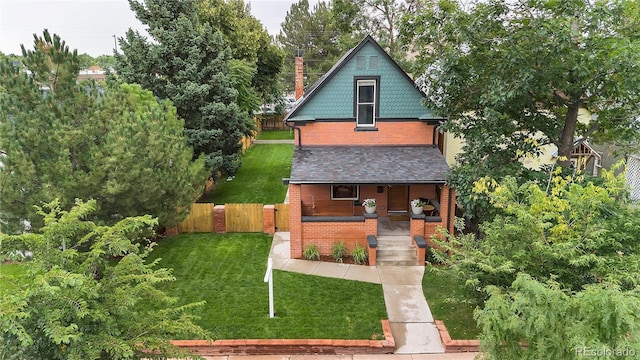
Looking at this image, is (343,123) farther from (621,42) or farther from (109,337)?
(109,337)

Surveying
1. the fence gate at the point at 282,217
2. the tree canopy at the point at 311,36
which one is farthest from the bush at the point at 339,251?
the tree canopy at the point at 311,36

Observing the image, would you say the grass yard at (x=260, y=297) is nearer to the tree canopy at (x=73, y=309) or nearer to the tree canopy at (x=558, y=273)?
the tree canopy at (x=558, y=273)

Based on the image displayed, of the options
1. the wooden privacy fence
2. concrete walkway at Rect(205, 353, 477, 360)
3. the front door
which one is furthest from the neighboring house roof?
concrete walkway at Rect(205, 353, 477, 360)

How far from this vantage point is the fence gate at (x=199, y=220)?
16312mm

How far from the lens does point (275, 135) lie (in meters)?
41.5

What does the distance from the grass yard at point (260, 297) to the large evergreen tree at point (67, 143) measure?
8.52 ft

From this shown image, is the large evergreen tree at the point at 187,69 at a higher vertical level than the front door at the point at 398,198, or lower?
higher

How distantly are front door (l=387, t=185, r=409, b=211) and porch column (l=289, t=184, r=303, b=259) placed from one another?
13.4 ft

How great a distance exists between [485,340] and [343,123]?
10728 millimetres

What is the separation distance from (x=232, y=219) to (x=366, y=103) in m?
6.67

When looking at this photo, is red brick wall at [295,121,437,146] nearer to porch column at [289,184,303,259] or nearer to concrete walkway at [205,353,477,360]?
porch column at [289,184,303,259]

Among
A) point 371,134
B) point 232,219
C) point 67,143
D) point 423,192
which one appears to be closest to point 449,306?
point 423,192

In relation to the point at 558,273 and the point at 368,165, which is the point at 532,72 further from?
the point at 368,165

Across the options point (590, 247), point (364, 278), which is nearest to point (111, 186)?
point (364, 278)
